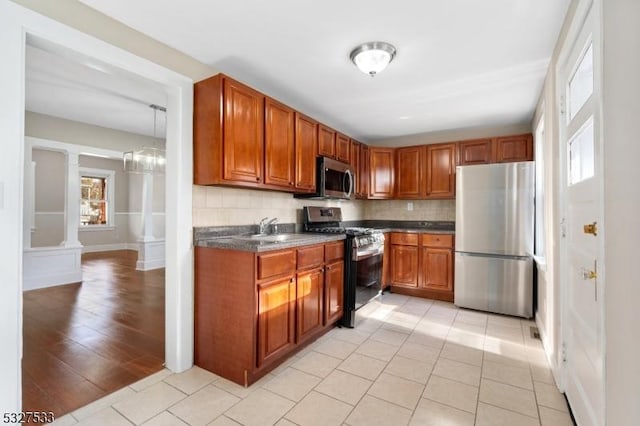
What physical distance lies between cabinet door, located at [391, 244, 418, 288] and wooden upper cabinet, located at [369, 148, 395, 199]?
0.84 m

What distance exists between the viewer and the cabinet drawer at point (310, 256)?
98.2 inches

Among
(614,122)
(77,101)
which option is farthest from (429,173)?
(77,101)

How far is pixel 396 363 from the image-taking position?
2.38m

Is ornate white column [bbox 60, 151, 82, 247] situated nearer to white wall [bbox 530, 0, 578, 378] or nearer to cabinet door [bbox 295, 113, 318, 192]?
cabinet door [bbox 295, 113, 318, 192]

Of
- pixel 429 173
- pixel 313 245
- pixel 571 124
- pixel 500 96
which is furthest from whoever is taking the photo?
pixel 429 173

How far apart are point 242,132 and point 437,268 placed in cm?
310

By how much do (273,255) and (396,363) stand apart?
132cm

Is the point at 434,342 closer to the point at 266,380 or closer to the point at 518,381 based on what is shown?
A: the point at 518,381

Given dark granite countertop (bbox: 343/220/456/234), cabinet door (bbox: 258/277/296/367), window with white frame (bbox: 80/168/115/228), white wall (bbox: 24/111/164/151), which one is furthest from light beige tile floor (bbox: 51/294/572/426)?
window with white frame (bbox: 80/168/115/228)

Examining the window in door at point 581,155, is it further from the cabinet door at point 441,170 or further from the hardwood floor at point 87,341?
the hardwood floor at point 87,341

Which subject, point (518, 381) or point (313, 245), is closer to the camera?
point (518, 381)

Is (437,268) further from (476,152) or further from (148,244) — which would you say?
(148,244)

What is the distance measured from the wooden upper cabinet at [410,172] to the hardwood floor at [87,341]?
12.0ft

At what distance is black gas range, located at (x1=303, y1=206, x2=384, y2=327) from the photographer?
10.3 feet
